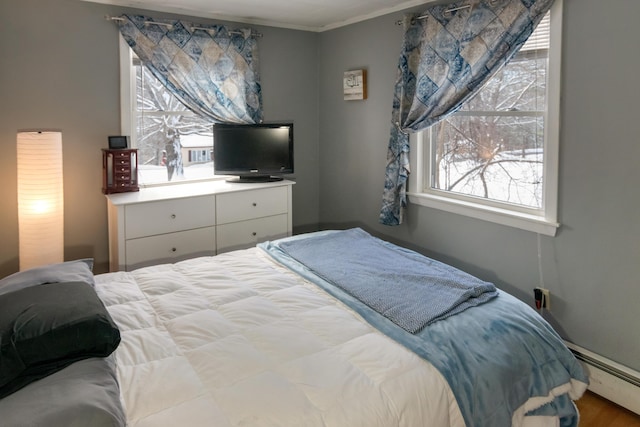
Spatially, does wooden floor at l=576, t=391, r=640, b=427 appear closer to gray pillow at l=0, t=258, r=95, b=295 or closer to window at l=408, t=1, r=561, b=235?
window at l=408, t=1, r=561, b=235

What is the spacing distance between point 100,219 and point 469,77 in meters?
2.73

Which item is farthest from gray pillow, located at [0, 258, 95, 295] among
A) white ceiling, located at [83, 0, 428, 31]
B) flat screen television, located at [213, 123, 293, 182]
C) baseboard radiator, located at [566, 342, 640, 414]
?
baseboard radiator, located at [566, 342, 640, 414]

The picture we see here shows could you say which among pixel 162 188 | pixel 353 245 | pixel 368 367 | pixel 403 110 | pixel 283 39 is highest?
pixel 283 39

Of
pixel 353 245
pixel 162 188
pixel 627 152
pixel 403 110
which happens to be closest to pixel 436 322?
pixel 353 245

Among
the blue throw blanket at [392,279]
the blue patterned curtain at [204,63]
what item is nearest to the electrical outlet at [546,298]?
the blue throw blanket at [392,279]

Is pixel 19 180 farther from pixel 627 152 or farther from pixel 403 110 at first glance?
pixel 627 152

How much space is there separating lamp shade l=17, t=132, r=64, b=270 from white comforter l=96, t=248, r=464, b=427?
42.0 inches

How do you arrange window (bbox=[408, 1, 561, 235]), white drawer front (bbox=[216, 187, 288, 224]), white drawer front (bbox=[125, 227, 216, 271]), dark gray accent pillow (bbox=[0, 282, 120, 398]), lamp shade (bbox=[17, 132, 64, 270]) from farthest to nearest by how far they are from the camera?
white drawer front (bbox=[216, 187, 288, 224]), white drawer front (bbox=[125, 227, 216, 271]), lamp shade (bbox=[17, 132, 64, 270]), window (bbox=[408, 1, 561, 235]), dark gray accent pillow (bbox=[0, 282, 120, 398])

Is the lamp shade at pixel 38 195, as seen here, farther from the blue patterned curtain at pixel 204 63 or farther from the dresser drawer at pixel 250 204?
the dresser drawer at pixel 250 204

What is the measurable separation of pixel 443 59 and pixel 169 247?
7.36ft

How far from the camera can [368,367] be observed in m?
1.56

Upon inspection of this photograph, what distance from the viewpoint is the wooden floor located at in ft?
7.43

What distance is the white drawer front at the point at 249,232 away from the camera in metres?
3.52

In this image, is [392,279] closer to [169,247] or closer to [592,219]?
[592,219]
